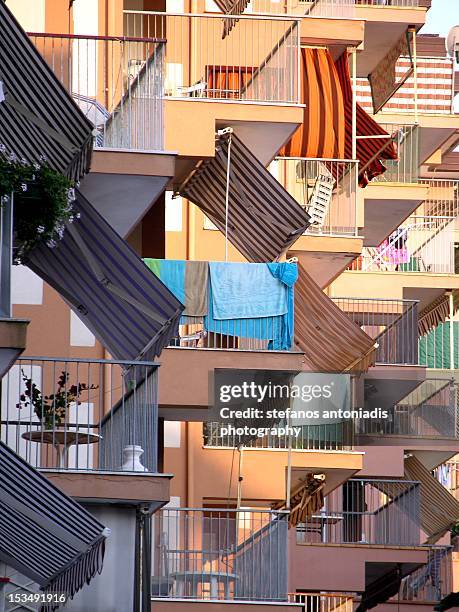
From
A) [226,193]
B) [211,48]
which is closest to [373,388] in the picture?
[211,48]

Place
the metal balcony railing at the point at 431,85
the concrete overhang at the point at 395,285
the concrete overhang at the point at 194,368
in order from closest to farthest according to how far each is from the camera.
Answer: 1. the concrete overhang at the point at 194,368
2. the concrete overhang at the point at 395,285
3. the metal balcony railing at the point at 431,85

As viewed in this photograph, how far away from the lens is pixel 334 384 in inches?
1577

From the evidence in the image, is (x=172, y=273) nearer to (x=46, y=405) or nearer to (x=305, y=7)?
(x=46, y=405)

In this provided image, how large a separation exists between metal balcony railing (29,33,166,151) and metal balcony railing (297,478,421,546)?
53.8 feet

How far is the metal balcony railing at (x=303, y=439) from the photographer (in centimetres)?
3712

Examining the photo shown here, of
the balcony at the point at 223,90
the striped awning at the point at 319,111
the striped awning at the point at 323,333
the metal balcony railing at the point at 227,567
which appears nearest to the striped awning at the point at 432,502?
the striped awning at the point at 323,333

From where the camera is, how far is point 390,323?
1785 inches

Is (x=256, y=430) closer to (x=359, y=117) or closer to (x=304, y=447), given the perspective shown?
(x=304, y=447)

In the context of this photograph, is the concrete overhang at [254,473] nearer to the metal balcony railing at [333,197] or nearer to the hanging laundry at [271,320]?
the metal balcony railing at [333,197]

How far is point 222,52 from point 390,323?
9556mm

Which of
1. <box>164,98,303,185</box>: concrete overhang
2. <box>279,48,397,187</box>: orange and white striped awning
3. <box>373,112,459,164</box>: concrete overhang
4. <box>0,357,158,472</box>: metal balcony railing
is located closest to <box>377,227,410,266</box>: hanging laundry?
<box>373,112,459,164</box>: concrete overhang

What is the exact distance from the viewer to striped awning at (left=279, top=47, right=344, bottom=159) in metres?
36.6

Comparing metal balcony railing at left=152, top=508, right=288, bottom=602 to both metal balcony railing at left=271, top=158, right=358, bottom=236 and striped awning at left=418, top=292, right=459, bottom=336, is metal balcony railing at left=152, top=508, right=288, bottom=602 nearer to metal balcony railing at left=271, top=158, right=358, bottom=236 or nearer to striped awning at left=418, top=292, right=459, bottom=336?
metal balcony railing at left=271, top=158, right=358, bottom=236

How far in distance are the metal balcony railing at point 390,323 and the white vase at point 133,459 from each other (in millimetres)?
18018
